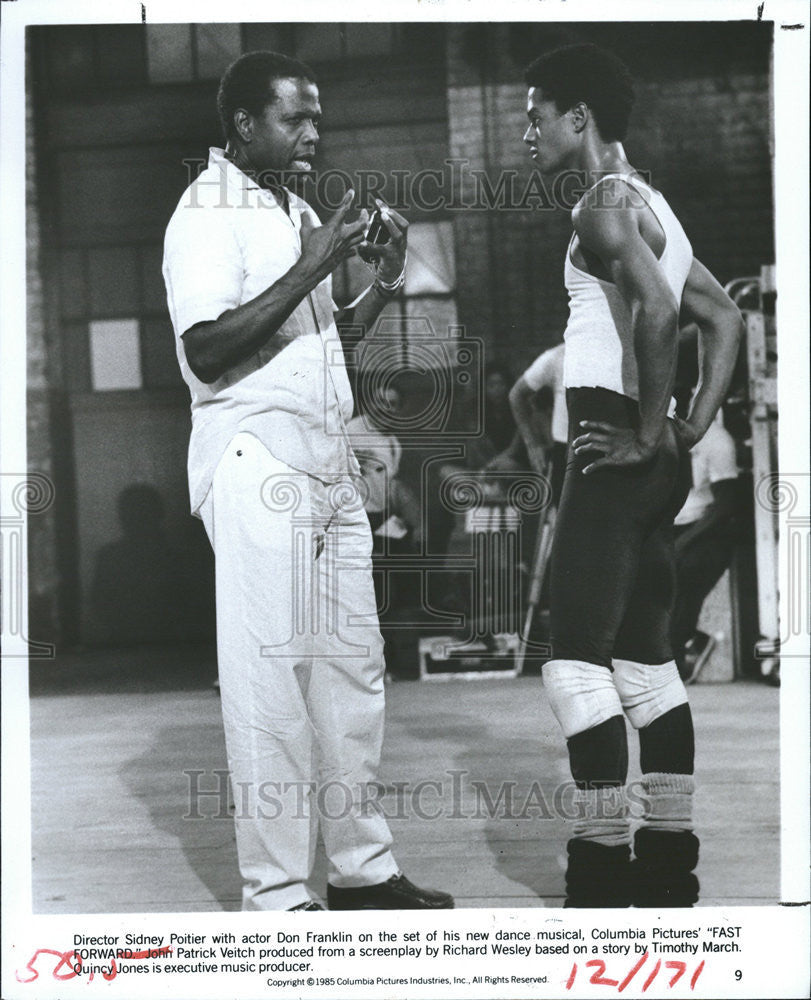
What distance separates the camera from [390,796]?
3273 mm

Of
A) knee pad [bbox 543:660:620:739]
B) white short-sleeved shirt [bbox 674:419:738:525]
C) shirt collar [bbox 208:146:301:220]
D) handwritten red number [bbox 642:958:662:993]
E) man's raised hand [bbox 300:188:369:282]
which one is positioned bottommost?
handwritten red number [bbox 642:958:662:993]

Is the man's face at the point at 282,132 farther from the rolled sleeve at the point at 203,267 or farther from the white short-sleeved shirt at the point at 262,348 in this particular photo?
the rolled sleeve at the point at 203,267

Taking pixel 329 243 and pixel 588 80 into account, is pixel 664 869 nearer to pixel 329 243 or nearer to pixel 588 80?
pixel 329 243

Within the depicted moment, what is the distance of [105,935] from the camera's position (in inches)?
122

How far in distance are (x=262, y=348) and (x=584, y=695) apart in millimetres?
1152

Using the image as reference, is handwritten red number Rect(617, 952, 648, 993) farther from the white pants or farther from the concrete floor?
the white pants

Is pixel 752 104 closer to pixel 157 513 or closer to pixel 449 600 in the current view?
pixel 449 600

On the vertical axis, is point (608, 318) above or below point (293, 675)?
above

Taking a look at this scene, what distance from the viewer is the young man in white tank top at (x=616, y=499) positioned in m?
3.09

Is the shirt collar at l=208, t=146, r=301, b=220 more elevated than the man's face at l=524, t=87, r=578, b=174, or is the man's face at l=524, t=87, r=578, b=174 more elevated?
the man's face at l=524, t=87, r=578, b=174

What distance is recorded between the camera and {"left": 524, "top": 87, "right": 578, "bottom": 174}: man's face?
3.25 meters

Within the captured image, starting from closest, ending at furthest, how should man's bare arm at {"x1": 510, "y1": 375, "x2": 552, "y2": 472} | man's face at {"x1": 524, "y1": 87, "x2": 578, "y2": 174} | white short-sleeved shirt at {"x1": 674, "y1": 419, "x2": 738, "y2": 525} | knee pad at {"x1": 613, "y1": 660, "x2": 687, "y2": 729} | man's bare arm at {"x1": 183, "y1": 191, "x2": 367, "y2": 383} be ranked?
1. man's bare arm at {"x1": 183, "y1": 191, "x2": 367, "y2": 383}
2. knee pad at {"x1": 613, "y1": 660, "x2": 687, "y2": 729}
3. man's face at {"x1": 524, "y1": 87, "x2": 578, "y2": 174}
4. man's bare arm at {"x1": 510, "y1": 375, "x2": 552, "y2": 472}
5. white short-sleeved shirt at {"x1": 674, "y1": 419, "x2": 738, "y2": 525}

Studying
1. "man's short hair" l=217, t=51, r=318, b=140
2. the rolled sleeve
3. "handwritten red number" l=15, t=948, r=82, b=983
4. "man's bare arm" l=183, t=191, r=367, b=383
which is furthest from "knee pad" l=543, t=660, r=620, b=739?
"man's short hair" l=217, t=51, r=318, b=140

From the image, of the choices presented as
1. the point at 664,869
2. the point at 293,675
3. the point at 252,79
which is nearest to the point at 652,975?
the point at 664,869
